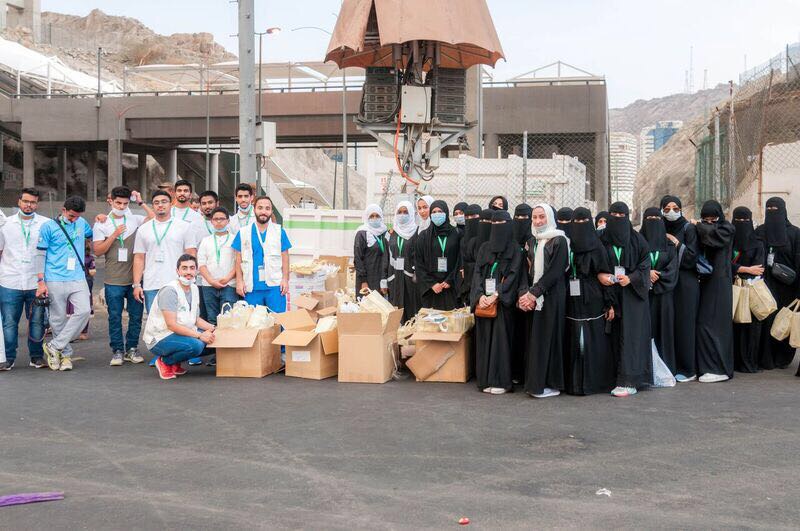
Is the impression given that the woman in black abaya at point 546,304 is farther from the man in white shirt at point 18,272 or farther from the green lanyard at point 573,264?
the man in white shirt at point 18,272

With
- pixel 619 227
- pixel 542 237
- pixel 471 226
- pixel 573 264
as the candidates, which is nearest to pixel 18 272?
pixel 471 226

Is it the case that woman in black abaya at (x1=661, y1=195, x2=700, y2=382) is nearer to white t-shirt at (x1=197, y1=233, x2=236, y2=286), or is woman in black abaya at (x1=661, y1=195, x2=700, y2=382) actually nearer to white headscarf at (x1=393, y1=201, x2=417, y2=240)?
white headscarf at (x1=393, y1=201, x2=417, y2=240)

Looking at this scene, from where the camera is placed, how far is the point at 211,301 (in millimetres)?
9406

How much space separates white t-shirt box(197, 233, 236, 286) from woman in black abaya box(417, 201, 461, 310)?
87.2 inches

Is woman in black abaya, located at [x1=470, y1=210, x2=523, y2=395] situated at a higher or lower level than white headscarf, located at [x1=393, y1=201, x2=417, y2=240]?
lower

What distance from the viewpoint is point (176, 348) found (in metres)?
8.30

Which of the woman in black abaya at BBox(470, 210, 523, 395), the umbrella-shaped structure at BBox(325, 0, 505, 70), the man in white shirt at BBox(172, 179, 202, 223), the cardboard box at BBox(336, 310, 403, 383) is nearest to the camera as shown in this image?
the woman in black abaya at BBox(470, 210, 523, 395)

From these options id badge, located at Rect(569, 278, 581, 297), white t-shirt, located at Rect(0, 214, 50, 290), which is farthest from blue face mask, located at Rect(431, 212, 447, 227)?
white t-shirt, located at Rect(0, 214, 50, 290)

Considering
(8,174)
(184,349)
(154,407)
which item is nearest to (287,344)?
(184,349)

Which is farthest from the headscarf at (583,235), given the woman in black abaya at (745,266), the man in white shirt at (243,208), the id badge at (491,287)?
the man in white shirt at (243,208)

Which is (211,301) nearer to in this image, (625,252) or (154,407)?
(154,407)

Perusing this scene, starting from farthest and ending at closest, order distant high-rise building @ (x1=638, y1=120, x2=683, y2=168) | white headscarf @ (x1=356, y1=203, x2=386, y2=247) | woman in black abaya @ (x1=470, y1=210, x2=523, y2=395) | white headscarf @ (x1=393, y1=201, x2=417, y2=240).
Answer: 1. distant high-rise building @ (x1=638, y1=120, x2=683, y2=168)
2. white headscarf @ (x1=356, y1=203, x2=386, y2=247)
3. white headscarf @ (x1=393, y1=201, x2=417, y2=240)
4. woman in black abaya @ (x1=470, y1=210, x2=523, y2=395)

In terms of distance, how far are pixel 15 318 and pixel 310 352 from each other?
3446 mm

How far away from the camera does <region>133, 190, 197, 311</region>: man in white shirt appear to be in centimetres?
912
